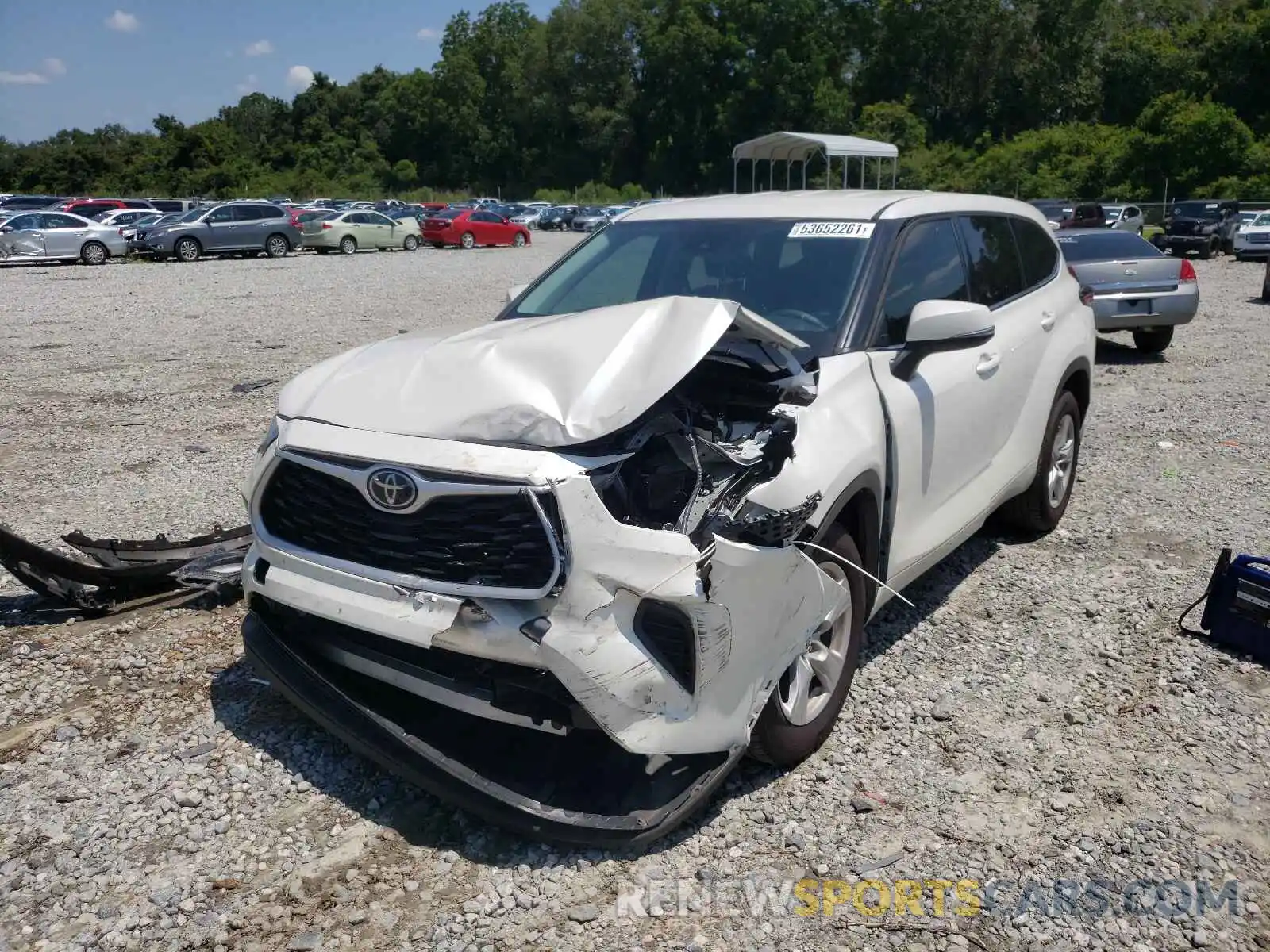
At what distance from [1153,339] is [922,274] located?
949 centimetres

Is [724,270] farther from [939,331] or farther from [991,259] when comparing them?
[991,259]

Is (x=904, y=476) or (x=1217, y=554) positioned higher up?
(x=904, y=476)

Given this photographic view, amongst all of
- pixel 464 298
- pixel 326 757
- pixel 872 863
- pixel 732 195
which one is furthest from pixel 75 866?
pixel 464 298

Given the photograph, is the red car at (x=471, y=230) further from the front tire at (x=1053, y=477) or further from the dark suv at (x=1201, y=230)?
the front tire at (x=1053, y=477)

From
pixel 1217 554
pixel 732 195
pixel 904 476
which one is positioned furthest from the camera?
pixel 1217 554

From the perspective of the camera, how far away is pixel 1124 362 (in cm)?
1230

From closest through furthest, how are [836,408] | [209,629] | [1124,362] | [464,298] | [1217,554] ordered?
[836,408] < [209,629] < [1217,554] < [1124,362] < [464,298]

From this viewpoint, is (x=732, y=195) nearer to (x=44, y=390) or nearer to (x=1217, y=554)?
(x=1217, y=554)

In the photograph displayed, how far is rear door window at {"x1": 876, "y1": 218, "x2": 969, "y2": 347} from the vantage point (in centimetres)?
426

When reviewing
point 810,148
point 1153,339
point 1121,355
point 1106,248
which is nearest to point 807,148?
point 810,148

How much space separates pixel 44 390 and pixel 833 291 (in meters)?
8.83

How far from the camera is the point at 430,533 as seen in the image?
3.00m

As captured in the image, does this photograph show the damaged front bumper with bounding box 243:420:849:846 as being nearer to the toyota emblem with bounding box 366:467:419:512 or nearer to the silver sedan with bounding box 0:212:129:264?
the toyota emblem with bounding box 366:467:419:512

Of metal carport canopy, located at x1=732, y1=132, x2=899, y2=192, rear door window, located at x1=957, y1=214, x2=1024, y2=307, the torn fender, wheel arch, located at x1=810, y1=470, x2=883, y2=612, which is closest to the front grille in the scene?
the torn fender
